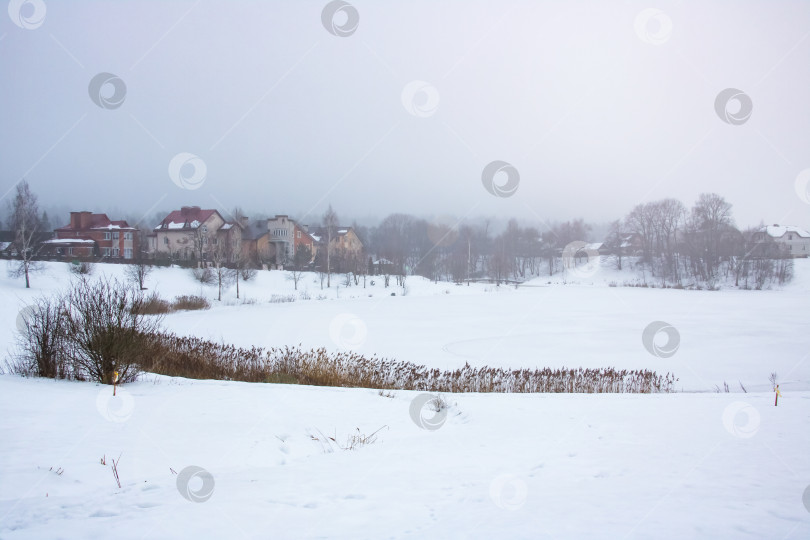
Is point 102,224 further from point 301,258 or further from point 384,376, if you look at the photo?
point 384,376

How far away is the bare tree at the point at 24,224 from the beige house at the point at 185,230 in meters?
16.0

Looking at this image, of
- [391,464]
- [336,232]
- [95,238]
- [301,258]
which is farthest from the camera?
[336,232]

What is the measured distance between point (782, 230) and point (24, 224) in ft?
322

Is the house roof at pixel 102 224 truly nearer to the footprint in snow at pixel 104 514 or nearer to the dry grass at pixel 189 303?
the dry grass at pixel 189 303

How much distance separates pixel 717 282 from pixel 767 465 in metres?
67.8

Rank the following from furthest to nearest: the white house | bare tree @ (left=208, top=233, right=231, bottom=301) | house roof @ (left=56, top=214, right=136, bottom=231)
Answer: the white house
house roof @ (left=56, top=214, right=136, bottom=231)
bare tree @ (left=208, top=233, right=231, bottom=301)

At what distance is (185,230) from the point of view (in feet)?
186

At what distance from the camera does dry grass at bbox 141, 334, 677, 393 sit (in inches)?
470

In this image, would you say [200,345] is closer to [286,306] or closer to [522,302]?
[286,306]

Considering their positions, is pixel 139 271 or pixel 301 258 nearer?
pixel 139 271

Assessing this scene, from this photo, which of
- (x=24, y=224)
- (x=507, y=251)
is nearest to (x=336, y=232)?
(x=24, y=224)

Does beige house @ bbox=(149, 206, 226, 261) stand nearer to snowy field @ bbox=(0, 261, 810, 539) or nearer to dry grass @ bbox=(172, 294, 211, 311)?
dry grass @ bbox=(172, 294, 211, 311)

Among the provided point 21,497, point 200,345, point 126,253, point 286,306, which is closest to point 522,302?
point 286,306

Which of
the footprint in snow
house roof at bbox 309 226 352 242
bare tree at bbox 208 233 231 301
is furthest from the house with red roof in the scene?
the footprint in snow
